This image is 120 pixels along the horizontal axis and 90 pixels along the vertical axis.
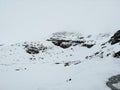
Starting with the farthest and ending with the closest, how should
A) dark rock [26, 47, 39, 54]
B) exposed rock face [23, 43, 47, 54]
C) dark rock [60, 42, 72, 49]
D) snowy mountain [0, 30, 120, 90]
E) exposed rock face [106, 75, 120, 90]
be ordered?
dark rock [60, 42, 72, 49]
exposed rock face [23, 43, 47, 54]
dark rock [26, 47, 39, 54]
snowy mountain [0, 30, 120, 90]
exposed rock face [106, 75, 120, 90]

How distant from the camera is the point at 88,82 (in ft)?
30.5

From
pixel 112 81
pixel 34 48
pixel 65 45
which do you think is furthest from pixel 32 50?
pixel 112 81

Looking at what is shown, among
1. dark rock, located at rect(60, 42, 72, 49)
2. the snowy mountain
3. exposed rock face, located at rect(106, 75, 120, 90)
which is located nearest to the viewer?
exposed rock face, located at rect(106, 75, 120, 90)

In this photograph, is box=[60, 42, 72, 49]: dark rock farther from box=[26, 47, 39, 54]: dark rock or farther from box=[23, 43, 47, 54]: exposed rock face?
box=[26, 47, 39, 54]: dark rock

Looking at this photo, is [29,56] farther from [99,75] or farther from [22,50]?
[99,75]

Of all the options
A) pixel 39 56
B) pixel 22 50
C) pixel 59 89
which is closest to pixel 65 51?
pixel 39 56

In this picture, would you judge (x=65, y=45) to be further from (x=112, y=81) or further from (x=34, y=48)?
(x=112, y=81)

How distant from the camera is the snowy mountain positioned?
970 centimetres

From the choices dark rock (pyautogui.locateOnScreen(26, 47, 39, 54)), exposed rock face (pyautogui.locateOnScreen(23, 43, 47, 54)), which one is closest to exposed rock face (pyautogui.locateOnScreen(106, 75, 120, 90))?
exposed rock face (pyautogui.locateOnScreen(23, 43, 47, 54))

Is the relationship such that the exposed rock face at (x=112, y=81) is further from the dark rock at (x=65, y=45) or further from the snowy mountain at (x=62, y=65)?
the dark rock at (x=65, y=45)

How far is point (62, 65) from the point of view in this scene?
82.6 ft

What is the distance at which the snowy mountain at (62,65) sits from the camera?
9.70 meters

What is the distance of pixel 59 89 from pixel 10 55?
32529 millimetres

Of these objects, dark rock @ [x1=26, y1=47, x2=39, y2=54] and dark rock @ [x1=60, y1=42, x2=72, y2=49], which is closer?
dark rock @ [x1=26, y1=47, x2=39, y2=54]
